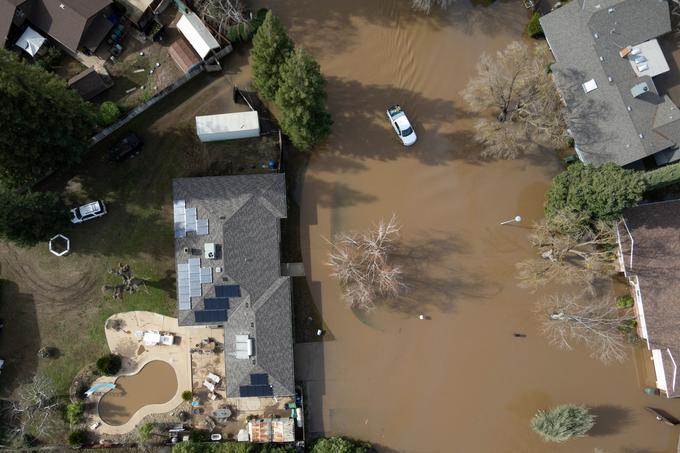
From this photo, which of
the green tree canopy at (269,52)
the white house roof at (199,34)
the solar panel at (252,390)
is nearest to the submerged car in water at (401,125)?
the green tree canopy at (269,52)

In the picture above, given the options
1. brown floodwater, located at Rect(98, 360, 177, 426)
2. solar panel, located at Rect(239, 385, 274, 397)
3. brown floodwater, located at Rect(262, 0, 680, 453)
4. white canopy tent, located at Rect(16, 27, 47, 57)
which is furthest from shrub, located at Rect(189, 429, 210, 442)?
white canopy tent, located at Rect(16, 27, 47, 57)

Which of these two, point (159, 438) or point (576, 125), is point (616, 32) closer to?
point (576, 125)

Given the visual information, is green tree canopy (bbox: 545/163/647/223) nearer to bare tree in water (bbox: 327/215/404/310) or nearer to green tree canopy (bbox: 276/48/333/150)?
bare tree in water (bbox: 327/215/404/310)

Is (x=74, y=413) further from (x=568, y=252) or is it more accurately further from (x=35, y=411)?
(x=568, y=252)

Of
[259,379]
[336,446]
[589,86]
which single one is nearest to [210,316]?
[259,379]

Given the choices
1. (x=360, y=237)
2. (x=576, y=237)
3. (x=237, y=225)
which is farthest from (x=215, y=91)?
(x=576, y=237)

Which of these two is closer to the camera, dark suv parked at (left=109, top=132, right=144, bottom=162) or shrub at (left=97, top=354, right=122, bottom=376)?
shrub at (left=97, top=354, right=122, bottom=376)

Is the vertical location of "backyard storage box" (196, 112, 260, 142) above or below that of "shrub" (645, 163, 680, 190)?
above
